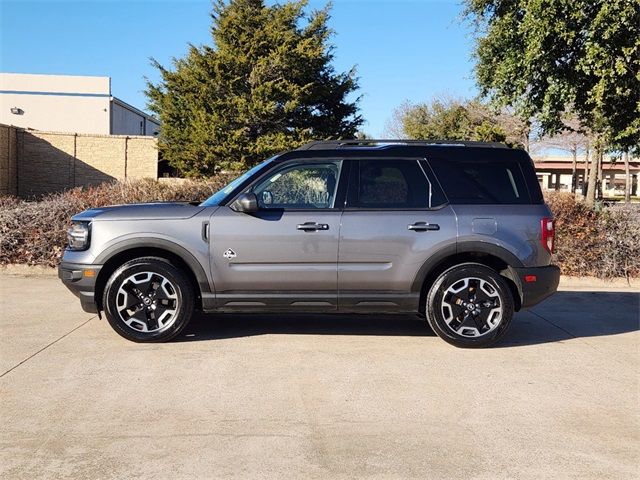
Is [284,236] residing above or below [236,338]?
above

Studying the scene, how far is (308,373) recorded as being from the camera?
212 inches

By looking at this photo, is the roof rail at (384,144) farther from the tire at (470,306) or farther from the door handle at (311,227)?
the tire at (470,306)

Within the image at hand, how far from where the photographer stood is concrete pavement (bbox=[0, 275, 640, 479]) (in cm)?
374

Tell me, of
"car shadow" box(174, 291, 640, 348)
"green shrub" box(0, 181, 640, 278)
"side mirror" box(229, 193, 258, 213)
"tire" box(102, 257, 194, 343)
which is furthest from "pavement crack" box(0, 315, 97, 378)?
"green shrub" box(0, 181, 640, 278)

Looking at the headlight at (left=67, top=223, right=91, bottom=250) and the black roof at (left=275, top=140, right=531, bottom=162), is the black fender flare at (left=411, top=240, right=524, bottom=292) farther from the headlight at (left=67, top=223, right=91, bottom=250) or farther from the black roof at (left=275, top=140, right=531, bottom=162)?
the headlight at (left=67, top=223, right=91, bottom=250)

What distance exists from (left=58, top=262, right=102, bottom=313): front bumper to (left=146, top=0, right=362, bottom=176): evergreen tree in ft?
62.3

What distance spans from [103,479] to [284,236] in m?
3.05

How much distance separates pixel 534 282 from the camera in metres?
6.21

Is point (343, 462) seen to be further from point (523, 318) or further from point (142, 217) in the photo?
point (523, 318)

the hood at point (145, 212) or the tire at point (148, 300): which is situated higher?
the hood at point (145, 212)

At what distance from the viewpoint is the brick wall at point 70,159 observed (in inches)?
1120

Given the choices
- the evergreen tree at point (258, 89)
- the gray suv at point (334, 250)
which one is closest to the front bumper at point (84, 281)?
the gray suv at point (334, 250)

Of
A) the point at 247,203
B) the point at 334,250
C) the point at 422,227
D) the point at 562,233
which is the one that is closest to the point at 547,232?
the point at 422,227

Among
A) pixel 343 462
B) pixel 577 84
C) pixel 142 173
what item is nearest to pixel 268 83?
pixel 142 173
